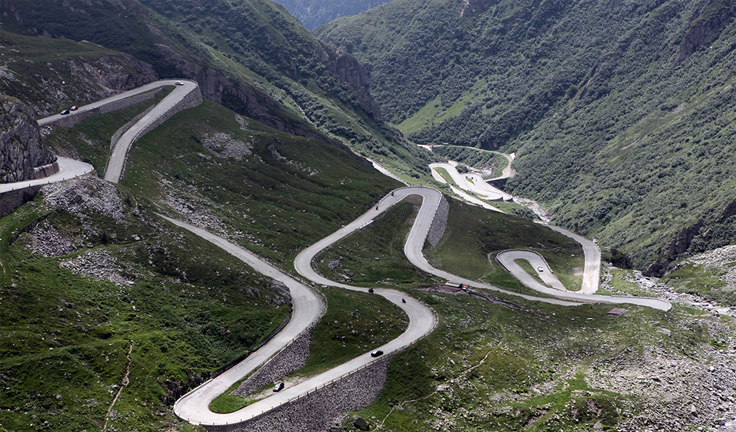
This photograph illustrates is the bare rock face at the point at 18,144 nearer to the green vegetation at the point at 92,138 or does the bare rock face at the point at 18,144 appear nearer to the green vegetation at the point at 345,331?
the green vegetation at the point at 92,138

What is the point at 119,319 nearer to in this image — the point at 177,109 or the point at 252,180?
the point at 252,180

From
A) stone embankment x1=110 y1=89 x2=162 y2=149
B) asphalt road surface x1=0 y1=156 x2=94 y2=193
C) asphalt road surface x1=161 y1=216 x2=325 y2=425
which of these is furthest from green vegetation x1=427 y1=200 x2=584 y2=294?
stone embankment x1=110 y1=89 x2=162 y2=149

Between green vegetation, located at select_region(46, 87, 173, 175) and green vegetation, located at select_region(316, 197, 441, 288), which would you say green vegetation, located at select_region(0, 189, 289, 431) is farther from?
green vegetation, located at select_region(46, 87, 173, 175)

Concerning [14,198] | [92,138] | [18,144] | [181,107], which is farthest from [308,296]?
[181,107]

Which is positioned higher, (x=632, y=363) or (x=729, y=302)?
(x=729, y=302)

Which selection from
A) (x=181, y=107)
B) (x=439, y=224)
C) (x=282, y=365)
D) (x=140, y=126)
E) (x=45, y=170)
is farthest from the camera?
(x=181, y=107)

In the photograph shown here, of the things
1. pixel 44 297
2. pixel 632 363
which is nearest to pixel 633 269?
pixel 632 363

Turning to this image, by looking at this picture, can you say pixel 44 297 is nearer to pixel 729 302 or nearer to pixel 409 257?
pixel 409 257
